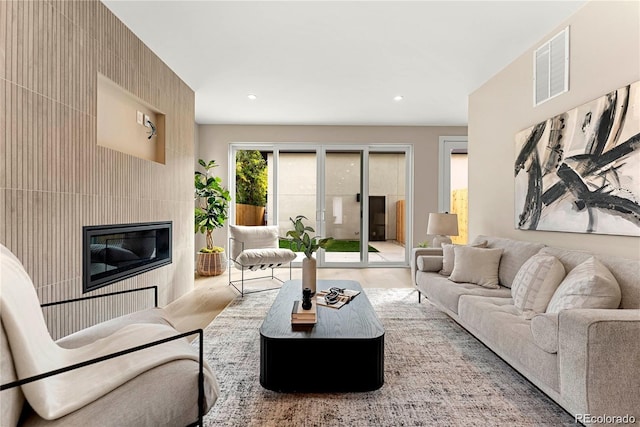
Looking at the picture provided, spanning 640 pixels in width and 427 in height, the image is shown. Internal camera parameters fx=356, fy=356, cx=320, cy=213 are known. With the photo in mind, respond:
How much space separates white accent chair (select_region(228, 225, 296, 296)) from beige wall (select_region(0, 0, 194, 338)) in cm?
133

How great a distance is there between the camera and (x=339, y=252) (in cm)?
661

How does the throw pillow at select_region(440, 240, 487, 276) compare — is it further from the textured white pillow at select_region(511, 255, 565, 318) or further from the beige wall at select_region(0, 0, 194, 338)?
the beige wall at select_region(0, 0, 194, 338)

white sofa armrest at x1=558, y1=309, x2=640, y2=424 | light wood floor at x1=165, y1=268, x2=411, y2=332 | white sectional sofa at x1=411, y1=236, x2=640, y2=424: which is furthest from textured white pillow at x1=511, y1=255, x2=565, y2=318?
light wood floor at x1=165, y1=268, x2=411, y2=332

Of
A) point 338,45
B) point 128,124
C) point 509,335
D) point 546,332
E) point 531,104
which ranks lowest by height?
point 509,335

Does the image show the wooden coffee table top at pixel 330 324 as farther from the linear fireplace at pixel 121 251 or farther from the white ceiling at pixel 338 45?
the white ceiling at pixel 338 45

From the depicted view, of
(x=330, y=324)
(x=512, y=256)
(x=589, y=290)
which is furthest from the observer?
(x=512, y=256)

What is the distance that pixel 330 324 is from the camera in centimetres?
229

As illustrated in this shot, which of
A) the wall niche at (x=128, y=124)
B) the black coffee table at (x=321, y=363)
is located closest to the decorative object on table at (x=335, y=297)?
the black coffee table at (x=321, y=363)

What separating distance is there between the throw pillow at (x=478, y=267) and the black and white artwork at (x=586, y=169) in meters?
0.45

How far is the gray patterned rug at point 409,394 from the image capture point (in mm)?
1828

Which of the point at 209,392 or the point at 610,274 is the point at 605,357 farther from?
the point at 209,392

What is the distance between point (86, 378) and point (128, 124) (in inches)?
101

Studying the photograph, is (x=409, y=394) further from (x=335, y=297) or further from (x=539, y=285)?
(x=539, y=285)

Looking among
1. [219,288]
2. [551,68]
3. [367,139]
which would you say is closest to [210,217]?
[219,288]
